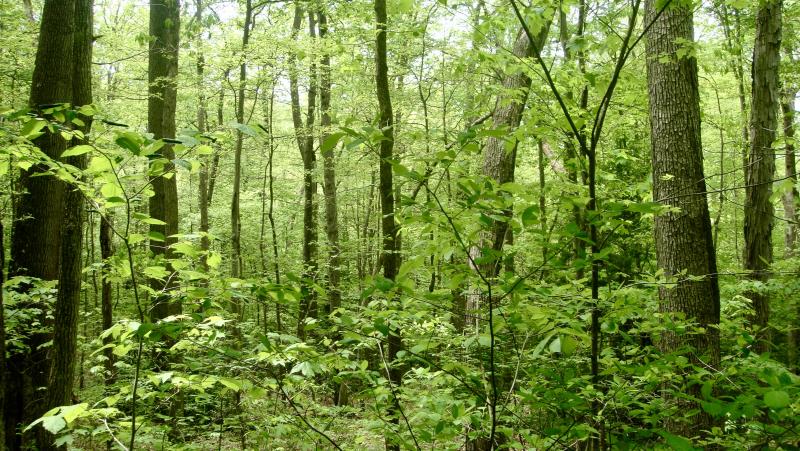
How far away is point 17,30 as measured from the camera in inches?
340

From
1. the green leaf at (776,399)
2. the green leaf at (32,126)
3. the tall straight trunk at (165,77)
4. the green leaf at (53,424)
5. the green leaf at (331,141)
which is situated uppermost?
the tall straight trunk at (165,77)

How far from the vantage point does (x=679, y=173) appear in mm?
4551

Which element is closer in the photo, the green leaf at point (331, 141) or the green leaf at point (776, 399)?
the green leaf at point (776, 399)

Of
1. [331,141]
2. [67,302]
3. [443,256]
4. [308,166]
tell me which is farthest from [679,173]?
[308,166]

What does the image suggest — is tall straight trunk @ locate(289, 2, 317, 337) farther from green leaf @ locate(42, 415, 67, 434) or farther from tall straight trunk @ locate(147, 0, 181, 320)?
green leaf @ locate(42, 415, 67, 434)

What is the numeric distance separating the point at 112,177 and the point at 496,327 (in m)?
1.78

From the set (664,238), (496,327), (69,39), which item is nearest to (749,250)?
(664,238)

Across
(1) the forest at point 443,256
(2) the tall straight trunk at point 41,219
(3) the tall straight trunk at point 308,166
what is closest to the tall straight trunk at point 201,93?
(1) the forest at point 443,256

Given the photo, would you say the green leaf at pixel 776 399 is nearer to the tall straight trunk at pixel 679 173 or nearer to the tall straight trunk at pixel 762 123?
the tall straight trunk at pixel 679 173

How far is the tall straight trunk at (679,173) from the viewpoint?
4.42m

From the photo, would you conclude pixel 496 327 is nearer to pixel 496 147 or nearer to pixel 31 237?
pixel 496 147

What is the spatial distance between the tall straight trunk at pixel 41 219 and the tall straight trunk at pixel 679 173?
531 cm

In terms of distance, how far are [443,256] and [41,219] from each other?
583 cm

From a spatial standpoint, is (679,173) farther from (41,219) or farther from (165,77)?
(165,77)
